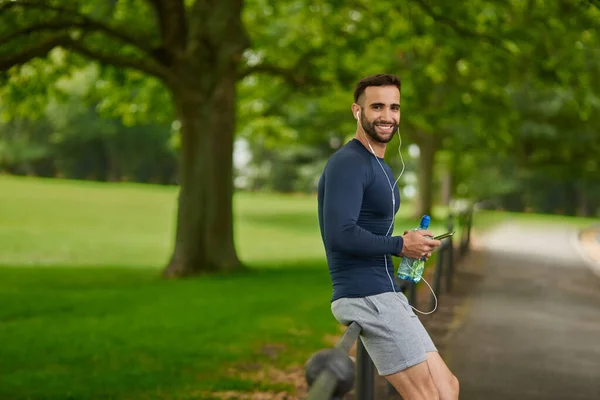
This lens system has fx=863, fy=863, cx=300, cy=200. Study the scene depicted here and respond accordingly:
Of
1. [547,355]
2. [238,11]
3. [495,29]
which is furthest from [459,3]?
[547,355]

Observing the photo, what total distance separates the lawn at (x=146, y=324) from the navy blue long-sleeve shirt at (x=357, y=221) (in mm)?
3735

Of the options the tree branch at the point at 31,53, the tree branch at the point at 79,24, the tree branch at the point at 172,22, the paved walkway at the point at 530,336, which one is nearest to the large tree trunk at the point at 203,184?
the tree branch at the point at 172,22

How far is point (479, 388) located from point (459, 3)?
33.0 ft

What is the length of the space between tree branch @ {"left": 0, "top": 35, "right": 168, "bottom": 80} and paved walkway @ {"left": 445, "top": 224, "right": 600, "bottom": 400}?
285 inches

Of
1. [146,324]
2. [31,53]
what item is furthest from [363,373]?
[31,53]

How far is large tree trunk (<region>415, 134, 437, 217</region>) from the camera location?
38062 millimetres

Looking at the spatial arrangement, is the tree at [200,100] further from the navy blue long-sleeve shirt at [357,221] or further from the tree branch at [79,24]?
the navy blue long-sleeve shirt at [357,221]

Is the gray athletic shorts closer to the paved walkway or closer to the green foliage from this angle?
the paved walkway

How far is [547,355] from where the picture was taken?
344 inches

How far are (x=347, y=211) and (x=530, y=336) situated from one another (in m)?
7.03

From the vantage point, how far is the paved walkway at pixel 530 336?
734cm

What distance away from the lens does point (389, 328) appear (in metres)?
3.66

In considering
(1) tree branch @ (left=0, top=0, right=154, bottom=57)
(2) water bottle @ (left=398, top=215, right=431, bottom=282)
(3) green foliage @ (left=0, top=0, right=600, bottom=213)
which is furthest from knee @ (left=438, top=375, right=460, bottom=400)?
(1) tree branch @ (left=0, top=0, right=154, bottom=57)

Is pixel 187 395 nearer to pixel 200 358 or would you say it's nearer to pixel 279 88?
pixel 200 358
